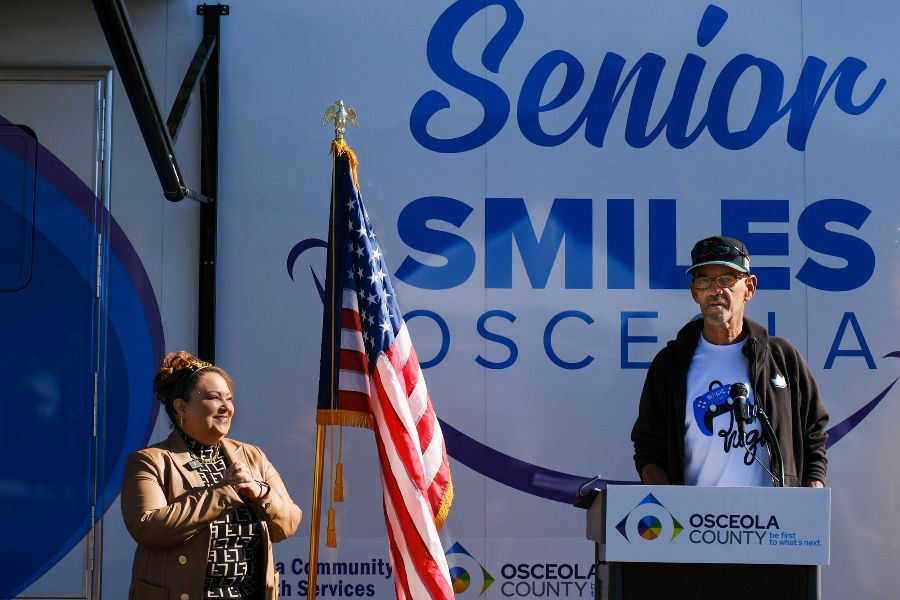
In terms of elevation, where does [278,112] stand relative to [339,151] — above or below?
above

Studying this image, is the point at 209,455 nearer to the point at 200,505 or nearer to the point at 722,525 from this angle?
the point at 200,505

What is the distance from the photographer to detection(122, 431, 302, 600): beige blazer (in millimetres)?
3539

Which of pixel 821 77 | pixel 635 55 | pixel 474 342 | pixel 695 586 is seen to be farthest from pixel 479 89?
pixel 695 586

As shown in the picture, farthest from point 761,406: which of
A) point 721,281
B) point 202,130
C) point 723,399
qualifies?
point 202,130

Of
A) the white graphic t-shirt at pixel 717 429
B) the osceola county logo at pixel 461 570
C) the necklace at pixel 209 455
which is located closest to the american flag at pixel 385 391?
the osceola county logo at pixel 461 570

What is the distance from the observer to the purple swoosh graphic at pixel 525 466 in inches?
205

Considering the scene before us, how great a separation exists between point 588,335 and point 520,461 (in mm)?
653

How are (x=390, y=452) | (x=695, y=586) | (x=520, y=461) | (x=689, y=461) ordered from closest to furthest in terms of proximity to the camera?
(x=695, y=586) < (x=689, y=461) < (x=390, y=452) < (x=520, y=461)

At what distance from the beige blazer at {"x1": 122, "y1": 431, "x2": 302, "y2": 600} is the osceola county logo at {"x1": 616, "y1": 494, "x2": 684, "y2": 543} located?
116cm

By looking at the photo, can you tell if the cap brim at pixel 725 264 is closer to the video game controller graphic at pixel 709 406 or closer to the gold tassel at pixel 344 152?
the video game controller graphic at pixel 709 406

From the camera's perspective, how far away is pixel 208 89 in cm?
534

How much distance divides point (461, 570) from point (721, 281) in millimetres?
1948

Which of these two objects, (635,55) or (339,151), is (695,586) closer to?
(339,151)

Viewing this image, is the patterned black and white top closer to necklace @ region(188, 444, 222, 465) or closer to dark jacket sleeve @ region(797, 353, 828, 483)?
necklace @ region(188, 444, 222, 465)
